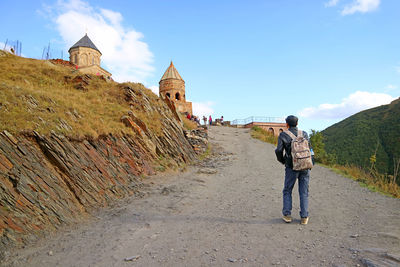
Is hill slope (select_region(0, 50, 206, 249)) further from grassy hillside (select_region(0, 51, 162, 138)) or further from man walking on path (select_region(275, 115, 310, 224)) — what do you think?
man walking on path (select_region(275, 115, 310, 224))

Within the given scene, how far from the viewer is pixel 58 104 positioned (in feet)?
29.8

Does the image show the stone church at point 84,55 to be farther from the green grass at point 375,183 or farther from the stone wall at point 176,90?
the green grass at point 375,183

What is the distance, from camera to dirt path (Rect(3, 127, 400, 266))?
12.9ft

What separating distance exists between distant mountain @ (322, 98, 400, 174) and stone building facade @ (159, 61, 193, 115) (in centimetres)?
2628

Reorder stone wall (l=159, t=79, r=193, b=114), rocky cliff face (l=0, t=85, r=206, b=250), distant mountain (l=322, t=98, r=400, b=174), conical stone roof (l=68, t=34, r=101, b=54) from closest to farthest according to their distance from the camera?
rocky cliff face (l=0, t=85, r=206, b=250), conical stone roof (l=68, t=34, r=101, b=54), distant mountain (l=322, t=98, r=400, b=174), stone wall (l=159, t=79, r=193, b=114)

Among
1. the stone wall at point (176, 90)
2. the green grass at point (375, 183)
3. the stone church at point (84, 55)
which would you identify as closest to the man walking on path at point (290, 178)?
the green grass at point (375, 183)

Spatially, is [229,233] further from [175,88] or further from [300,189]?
[175,88]

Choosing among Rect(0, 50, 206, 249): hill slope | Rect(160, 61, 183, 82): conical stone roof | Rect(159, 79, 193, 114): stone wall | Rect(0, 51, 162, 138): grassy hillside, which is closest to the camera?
Rect(0, 50, 206, 249): hill slope

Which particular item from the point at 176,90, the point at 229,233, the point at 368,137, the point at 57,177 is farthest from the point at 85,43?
the point at 368,137

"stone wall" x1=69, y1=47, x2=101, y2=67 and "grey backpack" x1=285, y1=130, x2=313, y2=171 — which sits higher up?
"stone wall" x1=69, y1=47, x2=101, y2=67

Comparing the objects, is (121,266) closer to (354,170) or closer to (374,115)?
(354,170)

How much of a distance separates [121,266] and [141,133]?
7738 millimetres

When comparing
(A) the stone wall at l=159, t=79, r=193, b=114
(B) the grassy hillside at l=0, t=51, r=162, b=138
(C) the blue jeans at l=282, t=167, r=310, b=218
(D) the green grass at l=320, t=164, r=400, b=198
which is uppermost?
(A) the stone wall at l=159, t=79, r=193, b=114

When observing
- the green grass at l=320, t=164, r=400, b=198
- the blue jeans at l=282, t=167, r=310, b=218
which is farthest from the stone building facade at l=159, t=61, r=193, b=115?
the blue jeans at l=282, t=167, r=310, b=218
